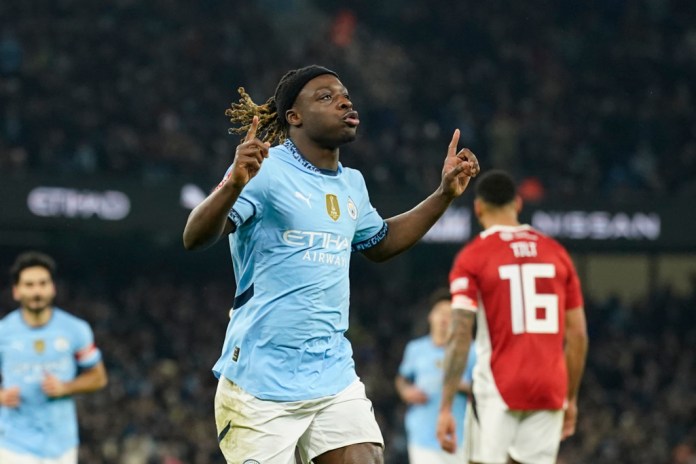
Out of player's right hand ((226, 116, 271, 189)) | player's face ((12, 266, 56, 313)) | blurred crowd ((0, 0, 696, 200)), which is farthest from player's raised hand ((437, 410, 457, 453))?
blurred crowd ((0, 0, 696, 200))

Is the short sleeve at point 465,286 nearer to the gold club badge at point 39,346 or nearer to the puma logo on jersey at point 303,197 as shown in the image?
the puma logo on jersey at point 303,197

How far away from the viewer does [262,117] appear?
16.4ft

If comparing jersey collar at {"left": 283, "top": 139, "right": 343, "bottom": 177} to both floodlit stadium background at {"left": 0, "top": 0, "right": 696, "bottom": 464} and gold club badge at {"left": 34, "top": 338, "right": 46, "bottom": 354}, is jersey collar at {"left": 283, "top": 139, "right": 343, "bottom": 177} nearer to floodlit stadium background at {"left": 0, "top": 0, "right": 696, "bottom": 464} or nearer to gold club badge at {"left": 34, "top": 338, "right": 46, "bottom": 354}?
gold club badge at {"left": 34, "top": 338, "right": 46, "bottom": 354}

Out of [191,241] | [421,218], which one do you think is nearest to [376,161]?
[421,218]

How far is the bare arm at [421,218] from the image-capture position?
16.4ft

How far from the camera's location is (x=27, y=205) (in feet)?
61.0

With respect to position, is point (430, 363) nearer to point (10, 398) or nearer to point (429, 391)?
point (429, 391)

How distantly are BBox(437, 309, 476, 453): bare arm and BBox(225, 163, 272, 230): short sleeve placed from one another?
Result: 2.60 meters

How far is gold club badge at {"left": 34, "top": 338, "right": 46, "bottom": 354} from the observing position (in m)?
8.30

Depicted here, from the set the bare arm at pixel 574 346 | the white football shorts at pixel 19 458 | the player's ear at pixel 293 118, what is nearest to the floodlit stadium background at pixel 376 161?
the white football shorts at pixel 19 458

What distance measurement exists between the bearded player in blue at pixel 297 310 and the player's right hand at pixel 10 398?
362 cm

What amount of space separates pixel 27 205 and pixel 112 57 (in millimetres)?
3597

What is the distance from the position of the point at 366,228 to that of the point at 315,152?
0.42 meters

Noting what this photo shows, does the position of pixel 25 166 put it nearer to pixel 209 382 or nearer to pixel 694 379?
pixel 209 382
